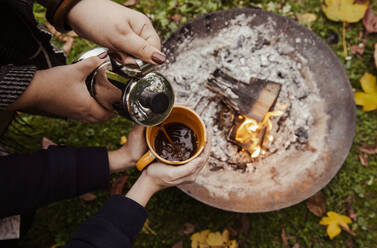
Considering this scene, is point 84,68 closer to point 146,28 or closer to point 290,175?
point 146,28

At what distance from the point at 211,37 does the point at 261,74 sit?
1.48ft

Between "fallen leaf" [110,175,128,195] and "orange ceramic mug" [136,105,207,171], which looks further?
"fallen leaf" [110,175,128,195]

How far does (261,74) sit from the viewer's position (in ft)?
6.35

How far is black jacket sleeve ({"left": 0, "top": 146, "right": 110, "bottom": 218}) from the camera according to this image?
126 centimetres

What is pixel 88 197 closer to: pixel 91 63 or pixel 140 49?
pixel 91 63

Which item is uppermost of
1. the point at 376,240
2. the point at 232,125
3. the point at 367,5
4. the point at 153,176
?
the point at 367,5

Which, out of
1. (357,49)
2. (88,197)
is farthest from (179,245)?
(357,49)

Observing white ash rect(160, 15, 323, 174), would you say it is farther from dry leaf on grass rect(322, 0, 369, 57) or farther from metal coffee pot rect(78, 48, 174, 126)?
dry leaf on grass rect(322, 0, 369, 57)

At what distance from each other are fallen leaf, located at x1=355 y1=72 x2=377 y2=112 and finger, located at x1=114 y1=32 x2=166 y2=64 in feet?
6.64

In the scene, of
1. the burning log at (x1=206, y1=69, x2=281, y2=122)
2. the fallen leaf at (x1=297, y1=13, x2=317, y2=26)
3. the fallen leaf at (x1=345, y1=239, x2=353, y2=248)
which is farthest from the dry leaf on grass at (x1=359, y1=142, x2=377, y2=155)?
the fallen leaf at (x1=297, y1=13, x2=317, y2=26)

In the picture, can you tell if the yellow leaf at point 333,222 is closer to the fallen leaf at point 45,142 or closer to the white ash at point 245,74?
the white ash at point 245,74

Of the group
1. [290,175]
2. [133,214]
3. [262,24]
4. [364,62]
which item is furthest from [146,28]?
[364,62]

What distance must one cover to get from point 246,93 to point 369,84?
1.27 m

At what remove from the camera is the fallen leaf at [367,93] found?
90.0 inches
